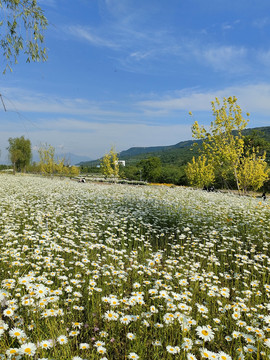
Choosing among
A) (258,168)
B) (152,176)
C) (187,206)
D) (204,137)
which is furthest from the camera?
(152,176)

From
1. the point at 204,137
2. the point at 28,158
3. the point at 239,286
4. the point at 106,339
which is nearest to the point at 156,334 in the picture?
the point at 106,339

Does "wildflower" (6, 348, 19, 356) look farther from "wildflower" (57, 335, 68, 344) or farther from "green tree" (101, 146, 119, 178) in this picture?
"green tree" (101, 146, 119, 178)

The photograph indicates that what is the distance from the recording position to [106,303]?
3.32 m

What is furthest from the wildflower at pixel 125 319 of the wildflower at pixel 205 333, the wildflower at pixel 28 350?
the wildflower at pixel 28 350

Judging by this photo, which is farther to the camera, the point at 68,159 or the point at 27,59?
the point at 68,159

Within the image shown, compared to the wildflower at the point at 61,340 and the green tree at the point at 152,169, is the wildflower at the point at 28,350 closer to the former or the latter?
the wildflower at the point at 61,340

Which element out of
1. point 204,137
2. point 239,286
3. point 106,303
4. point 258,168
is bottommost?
point 239,286

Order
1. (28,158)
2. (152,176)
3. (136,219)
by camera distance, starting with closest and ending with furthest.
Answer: (136,219) → (28,158) → (152,176)

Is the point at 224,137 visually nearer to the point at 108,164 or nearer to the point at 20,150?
the point at 108,164

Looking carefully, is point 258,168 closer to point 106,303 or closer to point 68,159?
point 106,303

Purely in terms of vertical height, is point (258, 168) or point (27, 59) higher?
point (27, 59)

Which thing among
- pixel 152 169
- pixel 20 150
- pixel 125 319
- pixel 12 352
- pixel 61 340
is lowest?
pixel 125 319

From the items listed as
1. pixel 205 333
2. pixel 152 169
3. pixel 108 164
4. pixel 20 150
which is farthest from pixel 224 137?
pixel 152 169

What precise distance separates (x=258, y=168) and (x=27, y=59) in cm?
1950
